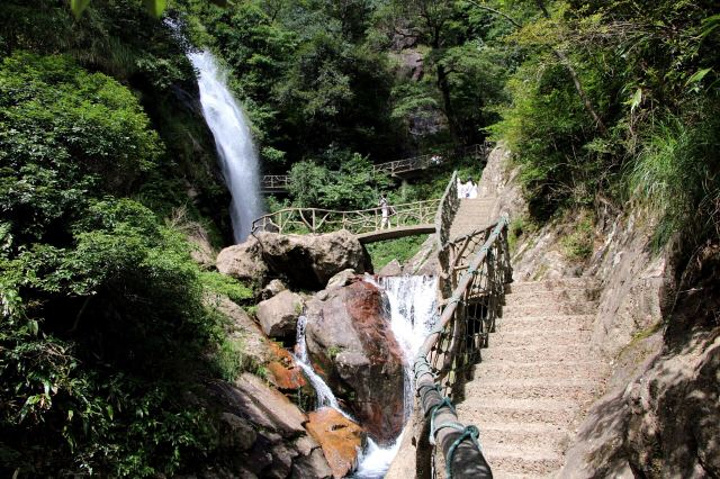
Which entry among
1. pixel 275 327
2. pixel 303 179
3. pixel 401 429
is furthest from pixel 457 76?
pixel 401 429

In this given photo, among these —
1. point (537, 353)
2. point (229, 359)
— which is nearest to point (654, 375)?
point (537, 353)

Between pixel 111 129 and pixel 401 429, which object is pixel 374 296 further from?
pixel 111 129

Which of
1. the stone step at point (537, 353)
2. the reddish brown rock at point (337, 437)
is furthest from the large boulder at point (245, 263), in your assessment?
the stone step at point (537, 353)

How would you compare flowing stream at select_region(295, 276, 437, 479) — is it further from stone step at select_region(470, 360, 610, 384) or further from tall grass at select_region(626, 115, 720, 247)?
tall grass at select_region(626, 115, 720, 247)

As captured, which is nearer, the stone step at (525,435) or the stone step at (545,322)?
the stone step at (525,435)

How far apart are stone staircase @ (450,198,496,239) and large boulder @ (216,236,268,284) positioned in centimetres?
564

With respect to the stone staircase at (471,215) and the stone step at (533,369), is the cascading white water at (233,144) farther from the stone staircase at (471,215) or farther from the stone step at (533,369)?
the stone step at (533,369)

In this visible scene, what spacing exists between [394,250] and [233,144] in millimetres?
8756

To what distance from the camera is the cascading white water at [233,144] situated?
1980 centimetres

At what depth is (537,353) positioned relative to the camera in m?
4.61

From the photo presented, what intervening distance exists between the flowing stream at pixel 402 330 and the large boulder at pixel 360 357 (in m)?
0.17

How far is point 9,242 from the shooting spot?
17.0 feet

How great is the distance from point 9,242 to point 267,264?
910 centimetres

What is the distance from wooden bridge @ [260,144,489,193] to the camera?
23.5 m
